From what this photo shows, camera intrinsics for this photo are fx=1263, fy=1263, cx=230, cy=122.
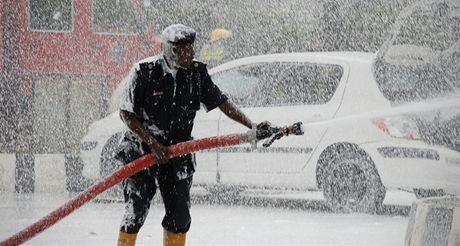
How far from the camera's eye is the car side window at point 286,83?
11977mm

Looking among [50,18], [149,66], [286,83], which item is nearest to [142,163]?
[149,66]

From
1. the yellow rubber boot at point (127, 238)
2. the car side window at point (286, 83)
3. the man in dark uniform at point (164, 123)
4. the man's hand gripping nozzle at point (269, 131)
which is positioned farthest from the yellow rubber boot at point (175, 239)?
the car side window at point (286, 83)

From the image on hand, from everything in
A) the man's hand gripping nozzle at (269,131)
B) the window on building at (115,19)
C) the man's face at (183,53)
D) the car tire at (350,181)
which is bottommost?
the car tire at (350,181)

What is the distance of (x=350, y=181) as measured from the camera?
11.5 meters

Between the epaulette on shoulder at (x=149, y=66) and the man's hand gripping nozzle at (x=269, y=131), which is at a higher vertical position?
the epaulette on shoulder at (x=149, y=66)

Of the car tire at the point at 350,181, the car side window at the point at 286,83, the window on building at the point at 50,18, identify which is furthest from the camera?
the window on building at the point at 50,18

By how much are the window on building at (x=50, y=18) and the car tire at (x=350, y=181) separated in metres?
8.60

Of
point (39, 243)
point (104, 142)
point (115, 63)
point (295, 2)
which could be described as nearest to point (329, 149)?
point (104, 142)

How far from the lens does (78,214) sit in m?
11.7

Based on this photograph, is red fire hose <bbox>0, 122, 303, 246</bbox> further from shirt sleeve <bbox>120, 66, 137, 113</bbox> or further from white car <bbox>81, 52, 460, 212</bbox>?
white car <bbox>81, 52, 460, 212</bbox>

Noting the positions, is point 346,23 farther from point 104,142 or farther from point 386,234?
point 386,234

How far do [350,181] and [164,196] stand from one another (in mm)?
4743

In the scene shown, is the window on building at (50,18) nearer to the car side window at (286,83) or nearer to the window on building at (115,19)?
the window on building at (115,19)

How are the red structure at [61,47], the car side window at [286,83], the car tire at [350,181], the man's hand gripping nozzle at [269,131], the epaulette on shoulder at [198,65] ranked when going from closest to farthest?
the man's hand gripping nozzle at [269,131], the epaulette on shoulder at [198,65], the car tire at [350,181], the car side window at [286,83], the red structure at [61,47]
